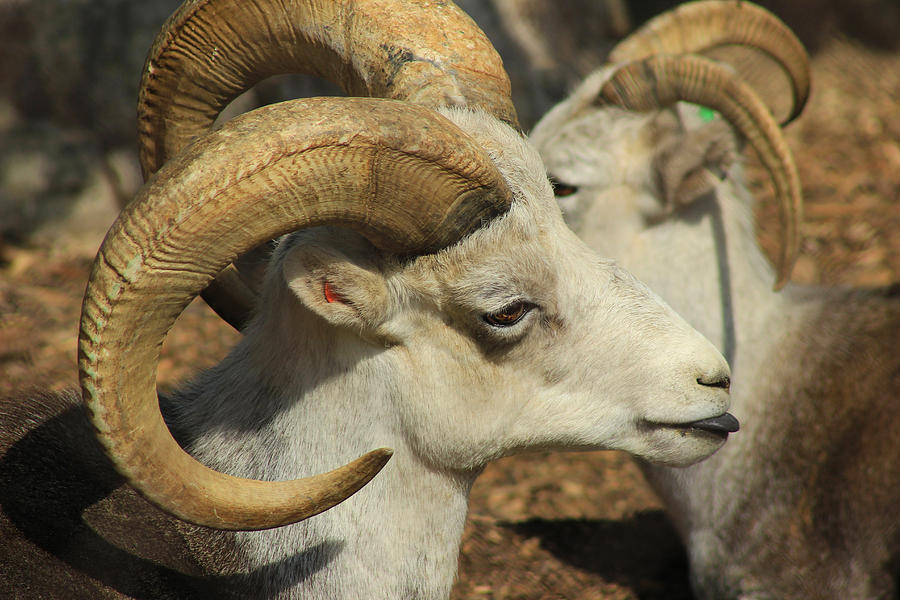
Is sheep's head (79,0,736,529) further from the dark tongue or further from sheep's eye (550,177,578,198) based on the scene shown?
sheep's eye (550,177,578,198)

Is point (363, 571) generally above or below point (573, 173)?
above

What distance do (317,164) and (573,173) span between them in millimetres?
2480

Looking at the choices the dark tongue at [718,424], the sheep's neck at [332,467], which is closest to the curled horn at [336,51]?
the sheep's neck at [332,467]

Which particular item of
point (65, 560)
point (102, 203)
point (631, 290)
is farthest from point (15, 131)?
point (631, 290)

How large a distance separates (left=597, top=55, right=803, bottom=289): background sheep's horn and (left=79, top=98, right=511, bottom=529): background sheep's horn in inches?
87.0

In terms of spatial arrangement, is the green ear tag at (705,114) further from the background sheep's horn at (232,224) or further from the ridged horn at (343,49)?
the background sheep's horn at (232,224)

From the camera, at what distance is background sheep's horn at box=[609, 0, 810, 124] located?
186 inches

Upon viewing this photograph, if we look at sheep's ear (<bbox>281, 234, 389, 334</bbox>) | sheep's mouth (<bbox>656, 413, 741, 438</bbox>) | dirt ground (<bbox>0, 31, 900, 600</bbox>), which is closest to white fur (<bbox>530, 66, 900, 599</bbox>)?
dirt ground (<bbox>0, 31, 900, 600</bbox>)

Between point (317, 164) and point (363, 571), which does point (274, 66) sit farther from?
point (363, 571)

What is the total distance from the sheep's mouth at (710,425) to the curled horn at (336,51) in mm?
1164

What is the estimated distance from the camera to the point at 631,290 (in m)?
2.82

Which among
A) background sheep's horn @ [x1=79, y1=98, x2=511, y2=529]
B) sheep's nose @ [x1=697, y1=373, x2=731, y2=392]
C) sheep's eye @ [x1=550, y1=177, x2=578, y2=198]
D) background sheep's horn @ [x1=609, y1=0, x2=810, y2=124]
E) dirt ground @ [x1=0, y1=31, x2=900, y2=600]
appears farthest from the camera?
background sheep's horn @ [x1=609, y1=0, x2=810, y2=124]

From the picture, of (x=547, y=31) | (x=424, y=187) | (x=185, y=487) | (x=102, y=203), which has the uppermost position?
(x=424, y=187)

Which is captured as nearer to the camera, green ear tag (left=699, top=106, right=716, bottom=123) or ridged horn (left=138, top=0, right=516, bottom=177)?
ridged horn (left=138, top=0, right=516, bottom=177)
